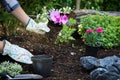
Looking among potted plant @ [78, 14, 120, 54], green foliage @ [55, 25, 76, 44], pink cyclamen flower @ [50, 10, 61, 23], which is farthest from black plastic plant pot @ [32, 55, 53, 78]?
pink cyclamen flower @ [50, 10, 61, 23]

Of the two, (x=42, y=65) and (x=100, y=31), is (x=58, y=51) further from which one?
(x=42, y=65)

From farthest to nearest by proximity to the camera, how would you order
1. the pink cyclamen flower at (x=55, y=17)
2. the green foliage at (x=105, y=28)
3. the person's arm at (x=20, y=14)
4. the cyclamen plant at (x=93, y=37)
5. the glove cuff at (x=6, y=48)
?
the pink cyclamen flower at (x=55, y=17) → the green foliage at (x=105, y=28) → the cyclamen plant at (x=93, y=37) → the glove cuff at (x=6, y=48) → the person's arm at (x=20, y=14)

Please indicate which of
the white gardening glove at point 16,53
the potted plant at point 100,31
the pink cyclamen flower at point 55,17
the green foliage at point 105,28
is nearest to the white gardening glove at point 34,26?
the white gardening glove at point 16,53

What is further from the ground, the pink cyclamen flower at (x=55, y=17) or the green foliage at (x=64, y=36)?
the pink cyclamen flower at (x=55, y=17)

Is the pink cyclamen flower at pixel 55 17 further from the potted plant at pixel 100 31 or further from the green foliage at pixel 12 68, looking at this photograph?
the green foliage at pixel 12 68

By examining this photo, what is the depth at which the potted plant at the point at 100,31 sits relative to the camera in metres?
4.54

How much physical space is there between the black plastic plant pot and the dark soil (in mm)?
64

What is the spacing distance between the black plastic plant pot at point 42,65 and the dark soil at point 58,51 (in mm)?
64

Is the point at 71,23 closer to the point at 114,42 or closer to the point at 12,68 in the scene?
the point at 114,42

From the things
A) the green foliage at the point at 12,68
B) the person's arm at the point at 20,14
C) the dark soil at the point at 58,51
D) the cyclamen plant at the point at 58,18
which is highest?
the person's arm at the point at 20,14

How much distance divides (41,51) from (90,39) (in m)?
0.57

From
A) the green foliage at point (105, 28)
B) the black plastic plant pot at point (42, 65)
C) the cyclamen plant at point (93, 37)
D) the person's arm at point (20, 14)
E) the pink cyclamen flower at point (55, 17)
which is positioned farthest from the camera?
the pink cyclamen flower at point (55, 17)

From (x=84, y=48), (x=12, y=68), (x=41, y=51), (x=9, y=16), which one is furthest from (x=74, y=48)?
(x=12, y=68)

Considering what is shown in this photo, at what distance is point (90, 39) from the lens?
14.9 ft
